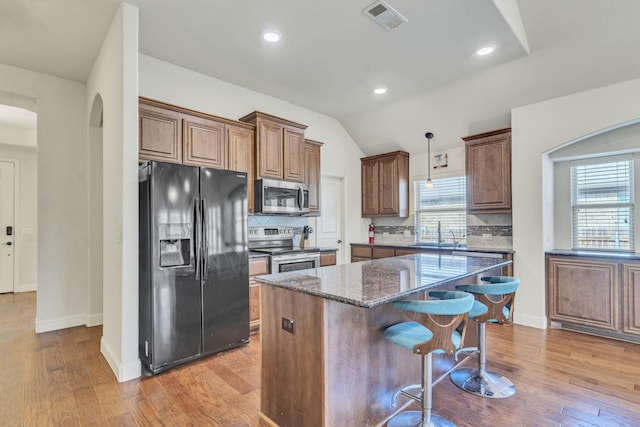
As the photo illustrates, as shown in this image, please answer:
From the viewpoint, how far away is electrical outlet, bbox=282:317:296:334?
1.86 m

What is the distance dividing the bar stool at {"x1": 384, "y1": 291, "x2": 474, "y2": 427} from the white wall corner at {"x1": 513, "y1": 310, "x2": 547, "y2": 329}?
2.59 meters

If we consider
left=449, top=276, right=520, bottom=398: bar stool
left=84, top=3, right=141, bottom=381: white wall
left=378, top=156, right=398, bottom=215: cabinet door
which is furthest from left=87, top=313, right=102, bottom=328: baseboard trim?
left=378, top=156, right=398, bottom=215: cabinet door

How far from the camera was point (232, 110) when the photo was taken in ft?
14.0

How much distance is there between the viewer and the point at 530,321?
3973 mm

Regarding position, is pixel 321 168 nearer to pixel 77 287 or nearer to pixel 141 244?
pixel 141 244

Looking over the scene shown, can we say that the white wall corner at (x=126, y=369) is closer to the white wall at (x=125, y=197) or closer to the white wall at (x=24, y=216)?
the white wall at (x=125, y=197)

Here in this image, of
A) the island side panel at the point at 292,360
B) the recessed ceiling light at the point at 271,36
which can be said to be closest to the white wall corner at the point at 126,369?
Answer: the island side panel at the point at 292,360

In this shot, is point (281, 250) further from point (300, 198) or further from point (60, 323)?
point (60, 323)

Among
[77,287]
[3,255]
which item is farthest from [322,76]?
[3,255]

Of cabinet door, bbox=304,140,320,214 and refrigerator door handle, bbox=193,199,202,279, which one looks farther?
cabinet door, bbox=304,140,320,214

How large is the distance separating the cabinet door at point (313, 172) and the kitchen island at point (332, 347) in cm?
265

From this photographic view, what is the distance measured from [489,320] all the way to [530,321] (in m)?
2.11

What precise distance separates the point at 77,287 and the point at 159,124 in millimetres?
2461

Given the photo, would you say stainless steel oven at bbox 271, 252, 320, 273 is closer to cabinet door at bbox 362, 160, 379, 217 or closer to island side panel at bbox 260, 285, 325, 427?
island side panel at bbox 260, 285, 325, 427
